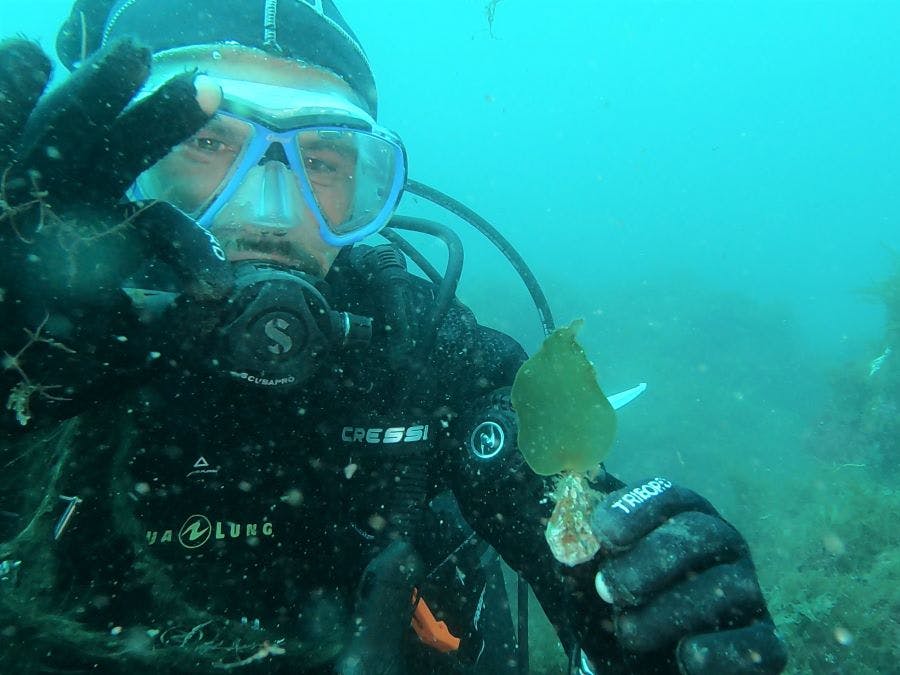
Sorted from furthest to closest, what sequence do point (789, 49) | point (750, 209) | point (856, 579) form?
point (789, 49) < point (750, 209) < point (856, 579)

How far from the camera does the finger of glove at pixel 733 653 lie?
3.77ft

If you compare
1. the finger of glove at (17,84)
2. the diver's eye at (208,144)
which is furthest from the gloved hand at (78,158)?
the diver's eye at (208,144)

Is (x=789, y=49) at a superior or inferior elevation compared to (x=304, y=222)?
superior

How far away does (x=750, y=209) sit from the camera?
87.6 m

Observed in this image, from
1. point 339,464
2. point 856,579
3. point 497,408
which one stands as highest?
point 497,408

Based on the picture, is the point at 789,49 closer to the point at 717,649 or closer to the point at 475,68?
the point at 475,68

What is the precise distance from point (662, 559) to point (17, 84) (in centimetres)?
203

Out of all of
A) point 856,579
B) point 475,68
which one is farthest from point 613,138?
→ point 856,579

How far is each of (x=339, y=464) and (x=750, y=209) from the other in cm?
10301

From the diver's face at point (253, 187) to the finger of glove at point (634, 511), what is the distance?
1.70 meters

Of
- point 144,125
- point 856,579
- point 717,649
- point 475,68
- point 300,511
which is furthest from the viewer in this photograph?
point 475,68

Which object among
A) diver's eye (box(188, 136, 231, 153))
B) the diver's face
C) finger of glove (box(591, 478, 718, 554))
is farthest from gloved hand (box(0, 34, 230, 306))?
finger of glove (box(591, 478, 718, 554))

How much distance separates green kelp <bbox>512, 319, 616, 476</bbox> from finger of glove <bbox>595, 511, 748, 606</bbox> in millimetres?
242

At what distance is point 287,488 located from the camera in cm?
214
